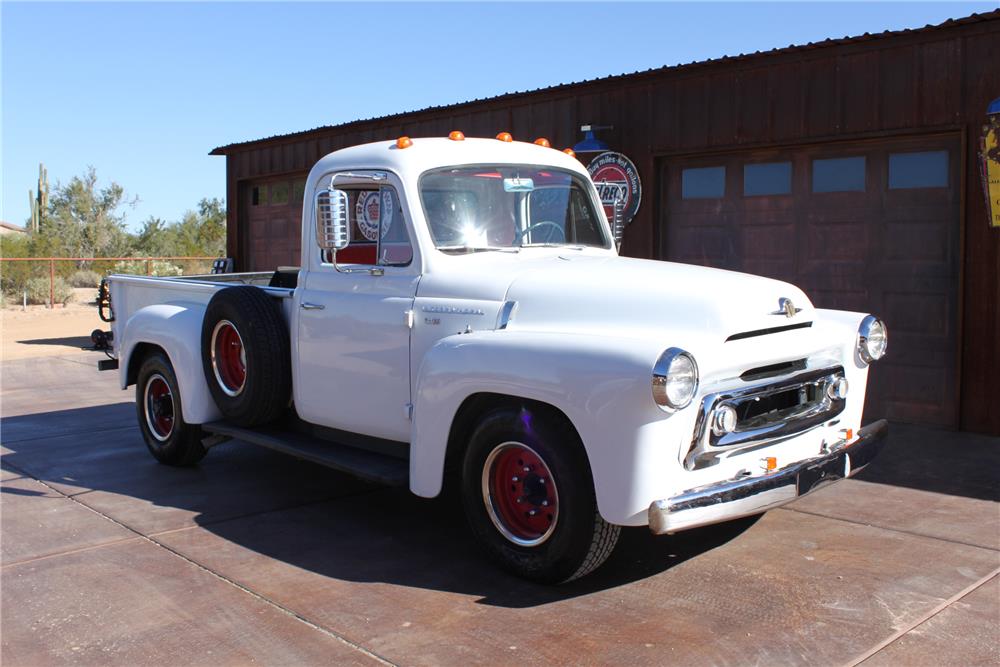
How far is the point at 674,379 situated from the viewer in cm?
Answer: 379

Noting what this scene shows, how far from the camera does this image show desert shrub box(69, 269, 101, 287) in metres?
31.2

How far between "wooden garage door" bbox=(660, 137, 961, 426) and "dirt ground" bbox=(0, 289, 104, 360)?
35.4 feet

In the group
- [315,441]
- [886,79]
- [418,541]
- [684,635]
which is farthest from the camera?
[886,79]

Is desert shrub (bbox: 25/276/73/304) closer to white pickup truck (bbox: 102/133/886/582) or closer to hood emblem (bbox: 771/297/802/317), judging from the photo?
white pickup truck (bbox: 102/133/886/582)

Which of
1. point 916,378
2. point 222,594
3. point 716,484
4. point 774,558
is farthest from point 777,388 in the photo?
point 916,378

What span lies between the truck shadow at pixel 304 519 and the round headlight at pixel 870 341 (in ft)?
3.74

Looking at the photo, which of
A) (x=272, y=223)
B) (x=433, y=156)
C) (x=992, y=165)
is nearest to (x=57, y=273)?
(x=272, y=223)

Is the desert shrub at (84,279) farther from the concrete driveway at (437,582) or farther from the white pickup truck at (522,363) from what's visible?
the white pickup truck at (522,363)

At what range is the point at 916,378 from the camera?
8125mm

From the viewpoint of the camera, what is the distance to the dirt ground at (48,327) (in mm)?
15627

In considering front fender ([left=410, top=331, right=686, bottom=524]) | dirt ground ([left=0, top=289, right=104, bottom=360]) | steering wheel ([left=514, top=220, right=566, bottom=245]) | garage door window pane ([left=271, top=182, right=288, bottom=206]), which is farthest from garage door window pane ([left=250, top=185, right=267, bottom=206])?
front fender ([left=410, top=331, right=686, bottom=524])

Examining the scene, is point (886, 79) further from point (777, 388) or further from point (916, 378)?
point (777, 388)

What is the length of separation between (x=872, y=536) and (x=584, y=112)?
644 centimetres

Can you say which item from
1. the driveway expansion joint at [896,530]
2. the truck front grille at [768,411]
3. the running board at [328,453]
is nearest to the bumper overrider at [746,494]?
the truck front grille at [768,411]
